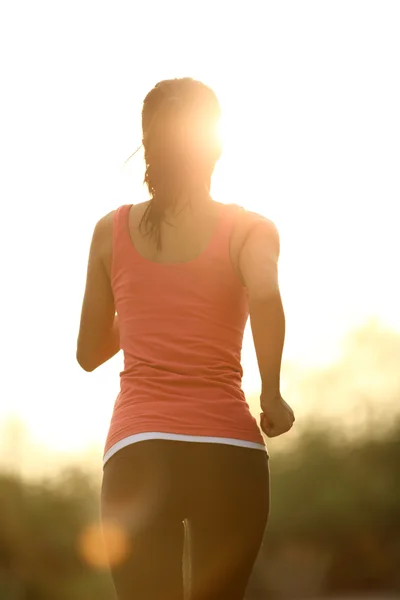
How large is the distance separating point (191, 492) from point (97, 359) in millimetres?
712

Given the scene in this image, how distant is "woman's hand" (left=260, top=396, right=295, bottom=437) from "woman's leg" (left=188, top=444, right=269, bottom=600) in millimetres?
148

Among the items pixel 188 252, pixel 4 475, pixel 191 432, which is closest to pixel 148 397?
pixel 191 432

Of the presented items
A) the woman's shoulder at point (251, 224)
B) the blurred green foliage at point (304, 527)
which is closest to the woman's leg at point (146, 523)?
the woman's shoulder at point (251, 224)

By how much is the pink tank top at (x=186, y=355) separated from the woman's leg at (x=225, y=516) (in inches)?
2.1

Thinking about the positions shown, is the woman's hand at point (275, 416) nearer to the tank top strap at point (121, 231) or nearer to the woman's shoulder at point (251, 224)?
the woman's shoulder at point (251, 224)

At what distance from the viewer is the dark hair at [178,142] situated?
390 centimetres

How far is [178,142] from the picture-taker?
3920 mm

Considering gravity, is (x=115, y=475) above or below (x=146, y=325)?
below

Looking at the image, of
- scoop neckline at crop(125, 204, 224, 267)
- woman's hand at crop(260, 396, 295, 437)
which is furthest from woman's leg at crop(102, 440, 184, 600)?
scoop neckline at crop(125, 204, 224, 267)

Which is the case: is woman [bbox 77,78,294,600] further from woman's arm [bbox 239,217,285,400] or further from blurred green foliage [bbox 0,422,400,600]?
blurred green foliage [bbox 0,422,400,600]

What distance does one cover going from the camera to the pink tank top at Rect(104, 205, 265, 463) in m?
3.71

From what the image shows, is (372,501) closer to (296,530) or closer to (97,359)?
(296,530)

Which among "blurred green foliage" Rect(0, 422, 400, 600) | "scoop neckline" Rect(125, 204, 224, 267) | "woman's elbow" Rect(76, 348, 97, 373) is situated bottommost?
"blurred green foliage" Rect(0, 422, 400, 600)

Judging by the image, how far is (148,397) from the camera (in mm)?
3752
